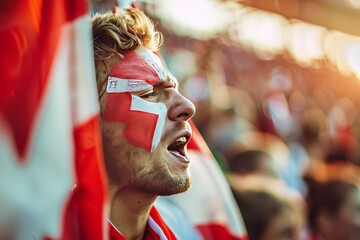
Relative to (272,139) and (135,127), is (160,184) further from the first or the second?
(272,139)

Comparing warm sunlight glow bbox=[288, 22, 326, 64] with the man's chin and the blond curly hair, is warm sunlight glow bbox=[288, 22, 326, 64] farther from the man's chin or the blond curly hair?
the man's chin

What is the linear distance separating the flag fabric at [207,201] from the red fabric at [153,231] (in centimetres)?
22

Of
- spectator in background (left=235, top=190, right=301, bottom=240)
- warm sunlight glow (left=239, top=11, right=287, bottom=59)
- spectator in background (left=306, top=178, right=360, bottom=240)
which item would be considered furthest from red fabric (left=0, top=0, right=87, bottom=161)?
warm sunlight glow (left=239, top=11, right=287, bottom=59)

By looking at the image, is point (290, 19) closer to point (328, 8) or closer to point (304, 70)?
point (328, 8)

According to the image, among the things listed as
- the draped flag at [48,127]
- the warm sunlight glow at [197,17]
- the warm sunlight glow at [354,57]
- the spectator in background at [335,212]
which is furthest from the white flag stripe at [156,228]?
the warm sunlight glow at [354,57]

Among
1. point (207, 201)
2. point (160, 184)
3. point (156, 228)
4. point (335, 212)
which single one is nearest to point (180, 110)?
point (160, 184)

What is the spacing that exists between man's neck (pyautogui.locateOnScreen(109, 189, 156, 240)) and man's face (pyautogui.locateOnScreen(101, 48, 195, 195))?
27 mm

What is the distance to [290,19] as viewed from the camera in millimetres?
4602

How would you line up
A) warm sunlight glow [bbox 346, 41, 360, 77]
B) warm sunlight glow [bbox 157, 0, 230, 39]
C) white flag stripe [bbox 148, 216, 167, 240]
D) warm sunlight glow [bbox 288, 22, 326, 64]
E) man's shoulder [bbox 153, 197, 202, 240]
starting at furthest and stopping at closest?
warm sunlight glow [bbox 346, 41, 360, 77] → warm sunlight glow [bbox 288, 22, 326, 64] → warm sunlight glow [bbox 157, 0, 230, 39] → man's shoulder [bbox 153, 197, 202, 240] → white flag stripe [bbox 148, 216, 167, 240]

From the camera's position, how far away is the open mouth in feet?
5.81

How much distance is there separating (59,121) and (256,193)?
1575mm

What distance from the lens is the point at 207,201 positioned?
2.24 m

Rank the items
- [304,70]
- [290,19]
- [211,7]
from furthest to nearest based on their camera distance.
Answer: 1. [304,70]
2. [290,19]
3. [211,7]

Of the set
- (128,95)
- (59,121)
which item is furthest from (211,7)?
(59,121)
